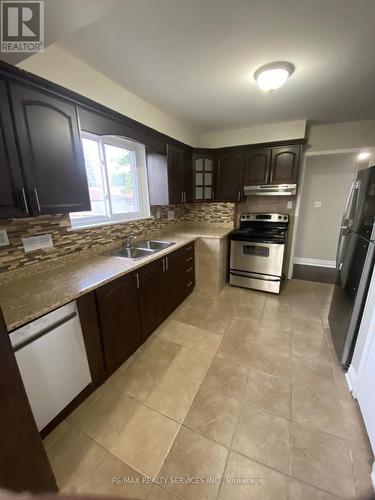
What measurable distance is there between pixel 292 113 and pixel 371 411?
10.2ft

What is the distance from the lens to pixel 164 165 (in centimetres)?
262

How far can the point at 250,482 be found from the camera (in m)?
1.07

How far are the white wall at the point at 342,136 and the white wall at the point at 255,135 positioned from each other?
1.33 feet

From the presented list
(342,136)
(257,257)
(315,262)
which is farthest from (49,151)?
(315,262)

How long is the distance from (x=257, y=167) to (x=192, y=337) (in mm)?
2582

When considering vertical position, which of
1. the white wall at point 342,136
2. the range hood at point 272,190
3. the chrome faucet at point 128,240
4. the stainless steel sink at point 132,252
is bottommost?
the stainless steel sink at point 132,252

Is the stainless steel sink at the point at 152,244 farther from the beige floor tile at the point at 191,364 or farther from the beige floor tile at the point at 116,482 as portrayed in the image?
the beige floor tile at the point at 116,482

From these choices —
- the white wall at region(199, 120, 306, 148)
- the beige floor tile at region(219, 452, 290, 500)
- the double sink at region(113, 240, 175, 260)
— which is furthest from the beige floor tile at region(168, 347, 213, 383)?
the white wall at region(199, 120, 306, 148)

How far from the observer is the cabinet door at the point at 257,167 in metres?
3.01

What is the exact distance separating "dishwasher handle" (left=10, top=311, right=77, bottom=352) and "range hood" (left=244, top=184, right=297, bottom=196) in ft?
9.35

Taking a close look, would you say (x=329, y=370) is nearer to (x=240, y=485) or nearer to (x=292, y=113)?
(x=240, y=485)

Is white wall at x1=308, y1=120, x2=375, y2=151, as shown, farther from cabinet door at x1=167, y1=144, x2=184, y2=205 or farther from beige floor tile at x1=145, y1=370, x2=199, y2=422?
beige floor tile at x1=145, y1=370, x2=199, y2=422

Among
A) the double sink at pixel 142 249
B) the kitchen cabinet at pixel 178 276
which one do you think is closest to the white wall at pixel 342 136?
the kitchen cabinet at pixel 178 276

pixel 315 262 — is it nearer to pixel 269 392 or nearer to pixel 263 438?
pixel 269 392
